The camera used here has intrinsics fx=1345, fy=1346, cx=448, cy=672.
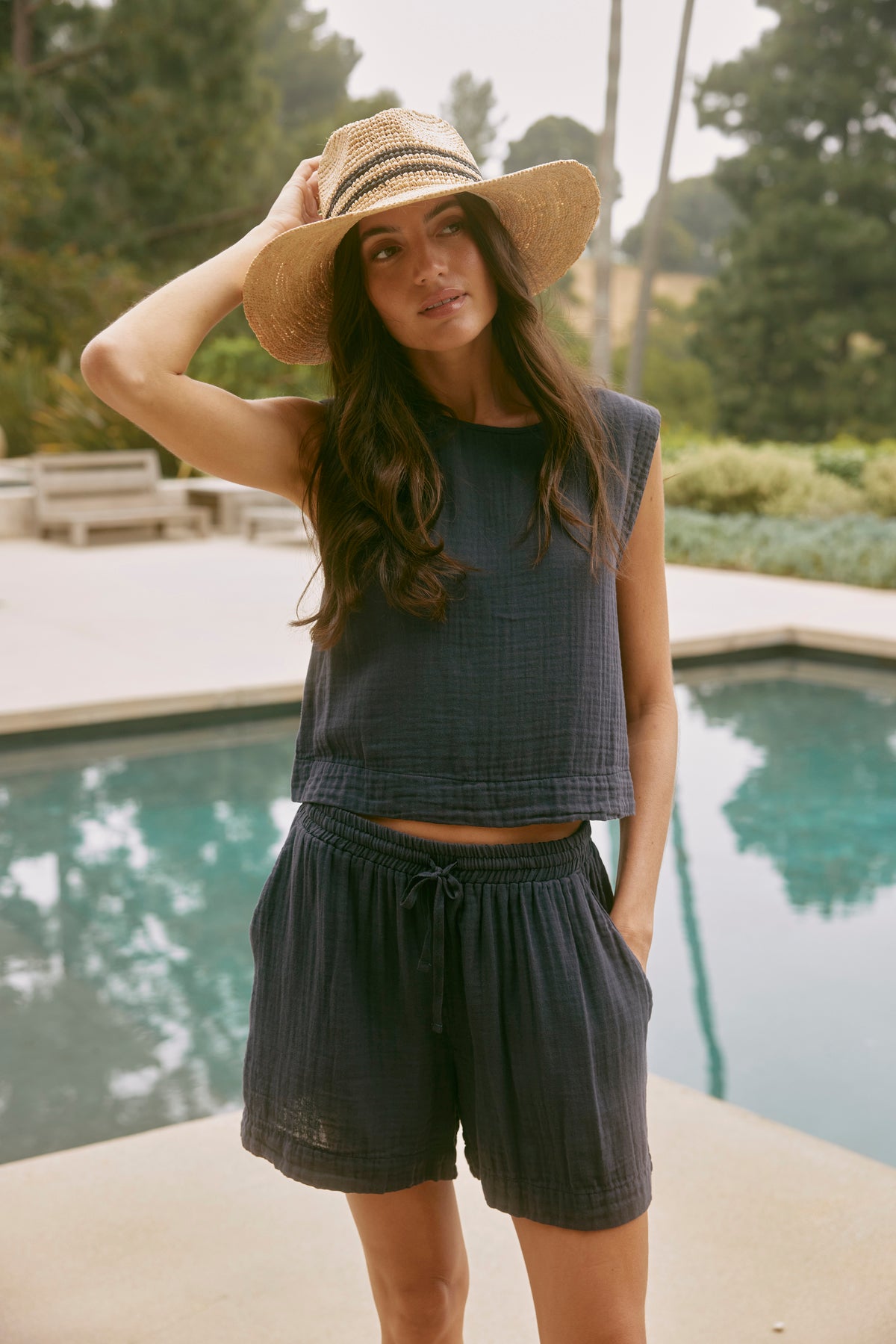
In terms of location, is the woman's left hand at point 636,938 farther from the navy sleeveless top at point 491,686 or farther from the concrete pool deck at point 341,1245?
the concrete pool deck at point 341,1245

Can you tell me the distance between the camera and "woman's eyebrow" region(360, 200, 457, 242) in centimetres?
139

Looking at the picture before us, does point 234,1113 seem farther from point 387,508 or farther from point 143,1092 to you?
point 387,508

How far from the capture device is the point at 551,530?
4.45 feet

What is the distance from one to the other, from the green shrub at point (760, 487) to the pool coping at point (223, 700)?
549 centimetres

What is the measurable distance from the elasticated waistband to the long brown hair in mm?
202

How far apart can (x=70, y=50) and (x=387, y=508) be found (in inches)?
963

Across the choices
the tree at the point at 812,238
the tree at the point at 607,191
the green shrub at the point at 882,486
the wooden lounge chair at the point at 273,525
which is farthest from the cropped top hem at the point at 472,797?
the tree at the point at 812,238

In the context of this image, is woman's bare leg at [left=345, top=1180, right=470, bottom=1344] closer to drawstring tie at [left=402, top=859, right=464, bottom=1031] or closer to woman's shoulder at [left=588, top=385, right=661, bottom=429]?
drawstring tie at [left=402, top=859, right=464, bottom=1031]

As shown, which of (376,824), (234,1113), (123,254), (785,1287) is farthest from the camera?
(123,254)

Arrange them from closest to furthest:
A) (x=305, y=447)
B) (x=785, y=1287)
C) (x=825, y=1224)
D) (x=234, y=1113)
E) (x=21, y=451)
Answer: (x=305, y=447) → (x=785, y=1287) → (x=825, y=1224) → (x=234, y=1113) → (x=21, y=451)

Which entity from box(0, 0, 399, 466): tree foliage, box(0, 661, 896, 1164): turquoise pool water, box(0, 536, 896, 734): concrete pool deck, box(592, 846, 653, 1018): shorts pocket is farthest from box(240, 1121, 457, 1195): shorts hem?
box(0, 0, 399, 466): tree foliage

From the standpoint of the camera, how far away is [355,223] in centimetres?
142

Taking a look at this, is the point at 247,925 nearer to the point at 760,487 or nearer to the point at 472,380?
the point at 472,380

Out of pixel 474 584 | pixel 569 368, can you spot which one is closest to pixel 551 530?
pixel 474 584
